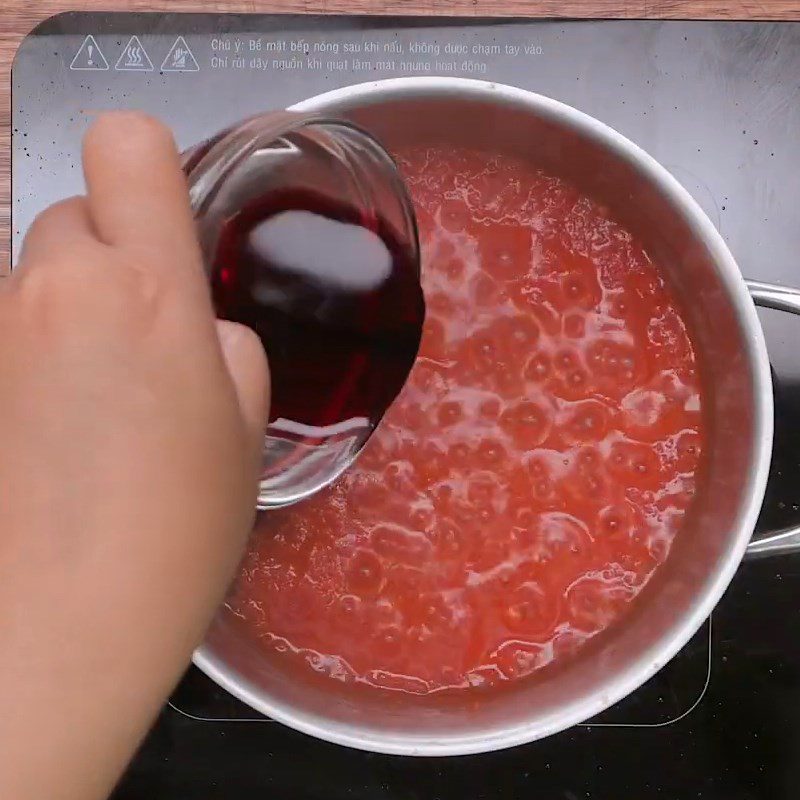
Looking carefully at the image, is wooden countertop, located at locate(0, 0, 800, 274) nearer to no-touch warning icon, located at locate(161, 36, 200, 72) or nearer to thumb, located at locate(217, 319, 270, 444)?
no-touch warning icon, located at locate(161, 36, 200, 72)

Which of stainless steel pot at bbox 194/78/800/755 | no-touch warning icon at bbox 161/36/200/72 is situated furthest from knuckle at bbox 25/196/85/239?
no-touch warning icon at bbox 161/36/200/72

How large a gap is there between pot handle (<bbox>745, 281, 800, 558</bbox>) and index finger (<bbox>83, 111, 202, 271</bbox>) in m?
0.32

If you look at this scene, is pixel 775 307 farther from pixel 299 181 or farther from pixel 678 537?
pixel 299 181

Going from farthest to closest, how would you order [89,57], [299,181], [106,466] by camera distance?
[89,57]
[299,181]
[106,466]

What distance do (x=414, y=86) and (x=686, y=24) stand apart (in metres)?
0.24

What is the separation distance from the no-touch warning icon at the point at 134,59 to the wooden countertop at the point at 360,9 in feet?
0.08

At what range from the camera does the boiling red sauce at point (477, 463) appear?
1.56 ft

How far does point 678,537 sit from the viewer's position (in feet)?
1.59

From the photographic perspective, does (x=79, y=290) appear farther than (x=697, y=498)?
No

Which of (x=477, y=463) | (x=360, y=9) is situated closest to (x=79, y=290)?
(x=477, y=463)

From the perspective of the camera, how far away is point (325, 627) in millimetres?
480

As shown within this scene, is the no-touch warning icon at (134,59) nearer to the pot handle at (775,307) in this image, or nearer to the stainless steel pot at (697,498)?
the stainless steel pot at (697,498)

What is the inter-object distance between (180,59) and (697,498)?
0.44 m

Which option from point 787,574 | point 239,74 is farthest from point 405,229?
point 787,574
